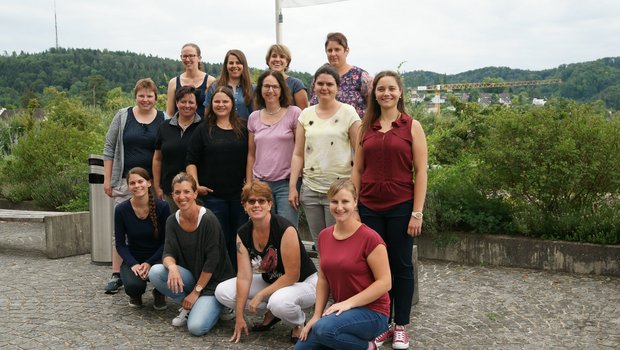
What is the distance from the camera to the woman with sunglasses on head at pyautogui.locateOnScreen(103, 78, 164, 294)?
6781 mm

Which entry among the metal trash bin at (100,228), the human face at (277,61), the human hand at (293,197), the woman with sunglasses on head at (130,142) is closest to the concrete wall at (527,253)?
the human hand at (293,197)

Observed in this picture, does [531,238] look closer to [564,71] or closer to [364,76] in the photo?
[364,76]

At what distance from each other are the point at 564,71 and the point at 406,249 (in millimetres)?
59256

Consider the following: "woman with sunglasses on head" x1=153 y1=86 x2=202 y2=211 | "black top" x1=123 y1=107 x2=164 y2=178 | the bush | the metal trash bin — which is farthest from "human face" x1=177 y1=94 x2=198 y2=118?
the bush

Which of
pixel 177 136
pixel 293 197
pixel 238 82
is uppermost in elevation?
pixel 238 82

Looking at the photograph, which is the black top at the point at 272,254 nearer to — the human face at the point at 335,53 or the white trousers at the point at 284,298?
the white trousers at the point at 284,298

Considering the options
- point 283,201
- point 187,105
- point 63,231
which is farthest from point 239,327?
point 63,231

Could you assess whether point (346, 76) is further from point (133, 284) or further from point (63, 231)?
point (63, 231)

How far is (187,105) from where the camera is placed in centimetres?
631

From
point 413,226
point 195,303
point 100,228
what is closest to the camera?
point 413,226

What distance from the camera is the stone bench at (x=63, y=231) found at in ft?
28.2

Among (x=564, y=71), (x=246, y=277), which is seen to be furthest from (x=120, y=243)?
(x=564, y=71)

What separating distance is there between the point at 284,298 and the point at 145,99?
2.83m

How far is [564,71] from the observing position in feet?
196
